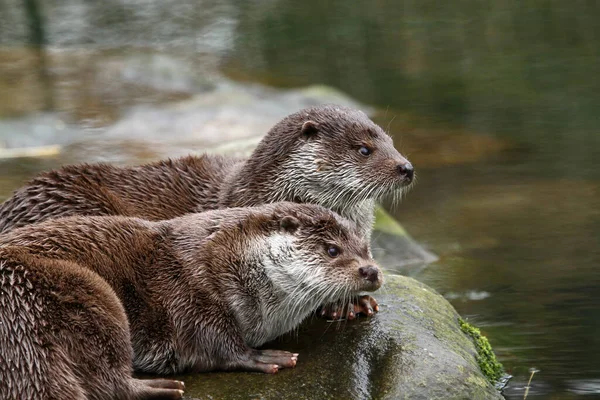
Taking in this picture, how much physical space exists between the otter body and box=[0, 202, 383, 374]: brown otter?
804 mm

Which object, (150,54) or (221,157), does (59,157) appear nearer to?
(150,54)

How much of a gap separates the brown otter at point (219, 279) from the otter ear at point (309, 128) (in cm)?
92

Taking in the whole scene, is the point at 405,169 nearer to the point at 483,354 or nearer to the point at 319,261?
the point at 319,261

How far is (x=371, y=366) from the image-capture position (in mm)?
4488

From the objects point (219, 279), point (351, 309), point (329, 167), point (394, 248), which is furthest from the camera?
point (394, 248)

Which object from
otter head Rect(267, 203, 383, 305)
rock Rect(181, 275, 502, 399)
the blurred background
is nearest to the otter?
rock Rect(181, 275, 502, 399)

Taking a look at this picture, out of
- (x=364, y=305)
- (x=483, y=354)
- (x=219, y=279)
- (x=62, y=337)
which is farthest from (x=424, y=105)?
(x=62, y=337)

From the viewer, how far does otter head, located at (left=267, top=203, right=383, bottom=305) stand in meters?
4.26

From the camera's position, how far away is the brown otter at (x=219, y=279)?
4.23m

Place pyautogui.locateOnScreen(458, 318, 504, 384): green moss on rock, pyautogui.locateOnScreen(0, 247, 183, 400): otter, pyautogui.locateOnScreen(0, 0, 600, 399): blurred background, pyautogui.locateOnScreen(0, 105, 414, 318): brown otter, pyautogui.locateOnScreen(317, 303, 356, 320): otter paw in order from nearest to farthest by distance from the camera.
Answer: pyautogui.locateOnScreen(0, 247, 183, 400): otter → pyautogui.locateOnScreen(317, 303, 356, 320): otter paw → pyautogui.locateOnScreen(0, 105, 414, 318): brown otter → pyautogui.locateOnScreen(458, 318, 504, 384): green moss on rock → pyautogui.locateOnScreen(0, 0, 600, 399): blurred background

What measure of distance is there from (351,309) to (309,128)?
3.23 feet

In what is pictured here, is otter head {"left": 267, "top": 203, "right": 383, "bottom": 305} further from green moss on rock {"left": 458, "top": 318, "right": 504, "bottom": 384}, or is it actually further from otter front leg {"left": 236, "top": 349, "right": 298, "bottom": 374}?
green moss on rock {"left": 458, "top": 318, "right": 504, "bottom": 384}

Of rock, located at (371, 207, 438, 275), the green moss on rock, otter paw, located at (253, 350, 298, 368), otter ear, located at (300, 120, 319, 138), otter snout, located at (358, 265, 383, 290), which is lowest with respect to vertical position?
rock, located at (371, 207, 438, 275)

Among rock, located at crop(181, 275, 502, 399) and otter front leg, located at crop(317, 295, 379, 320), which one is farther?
otter front leg, located at crop(317, 295, 379, 320)
